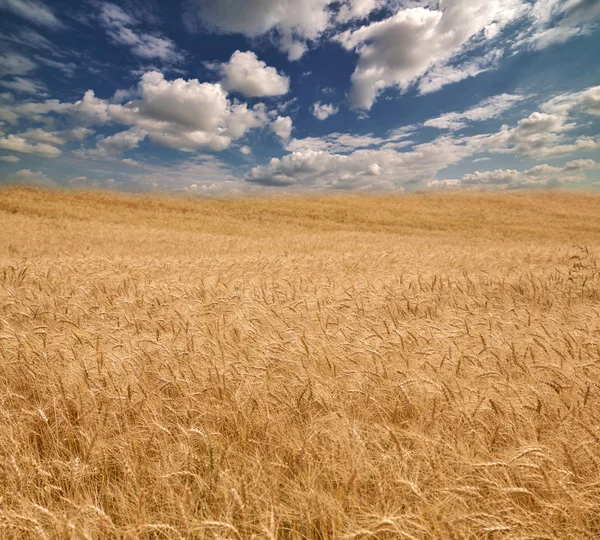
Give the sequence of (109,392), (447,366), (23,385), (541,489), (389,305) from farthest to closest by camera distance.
A: (389,305)
(447,366)
(23,385)
(109,392)
(541,489)

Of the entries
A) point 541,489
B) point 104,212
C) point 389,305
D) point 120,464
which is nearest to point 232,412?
point 120,464

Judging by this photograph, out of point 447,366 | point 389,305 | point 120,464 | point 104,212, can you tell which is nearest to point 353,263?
point 389,305

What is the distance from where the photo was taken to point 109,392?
82.0 inches

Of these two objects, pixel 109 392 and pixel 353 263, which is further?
pixel 353 263

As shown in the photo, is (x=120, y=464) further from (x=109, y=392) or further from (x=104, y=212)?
(x=104, y=212)

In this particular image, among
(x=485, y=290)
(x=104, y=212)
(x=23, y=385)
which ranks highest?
(x=104, y=212)

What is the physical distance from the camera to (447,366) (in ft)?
7.98

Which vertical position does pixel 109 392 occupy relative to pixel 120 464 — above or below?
above

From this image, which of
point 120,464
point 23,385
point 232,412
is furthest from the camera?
point 23,385

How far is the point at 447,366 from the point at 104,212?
2915 centimetres

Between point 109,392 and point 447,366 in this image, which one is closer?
point 109,392

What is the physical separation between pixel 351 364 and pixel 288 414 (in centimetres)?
76

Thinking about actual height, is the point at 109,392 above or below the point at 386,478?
above

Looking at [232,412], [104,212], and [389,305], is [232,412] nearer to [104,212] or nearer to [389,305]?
[389,305]
